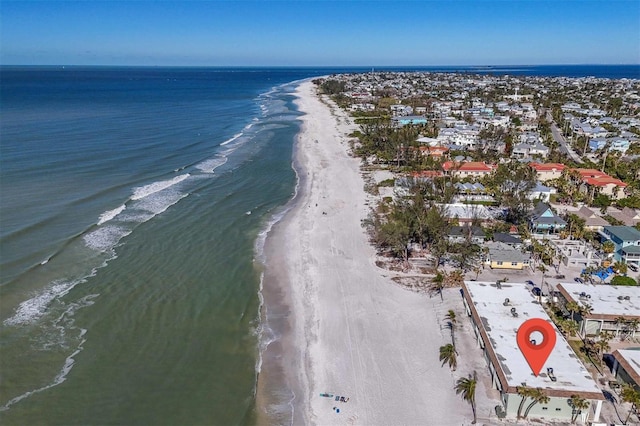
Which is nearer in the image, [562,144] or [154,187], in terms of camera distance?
[154,187]

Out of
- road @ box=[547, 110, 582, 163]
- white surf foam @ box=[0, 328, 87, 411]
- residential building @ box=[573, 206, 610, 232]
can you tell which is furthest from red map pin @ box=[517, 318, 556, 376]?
road @ box=[547, 110, 582, 163]

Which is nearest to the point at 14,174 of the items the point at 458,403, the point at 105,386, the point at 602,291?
the point at 105,386

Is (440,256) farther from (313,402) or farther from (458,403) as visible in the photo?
(313,402)

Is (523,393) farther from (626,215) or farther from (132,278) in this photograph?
(626,215)

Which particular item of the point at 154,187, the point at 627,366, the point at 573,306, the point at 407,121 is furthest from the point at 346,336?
the point at 407,121

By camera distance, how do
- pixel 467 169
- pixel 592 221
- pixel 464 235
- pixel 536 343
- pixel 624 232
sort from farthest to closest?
pixel 467 169, pixel 592 221, pixel 464 235, pixel 624 232, pixel 536 343

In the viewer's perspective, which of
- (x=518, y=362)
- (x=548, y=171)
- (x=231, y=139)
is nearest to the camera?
(x=518, y=362)

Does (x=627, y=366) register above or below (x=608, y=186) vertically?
below
